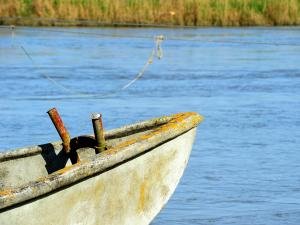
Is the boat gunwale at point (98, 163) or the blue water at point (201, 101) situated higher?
the boat gunwale at point (98, 163)

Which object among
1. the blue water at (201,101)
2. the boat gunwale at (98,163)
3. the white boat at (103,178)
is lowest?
the blue water at (201,101)

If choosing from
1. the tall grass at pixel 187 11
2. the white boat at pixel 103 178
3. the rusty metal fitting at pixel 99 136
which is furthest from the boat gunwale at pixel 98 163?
the tall grass at pixel 187 11

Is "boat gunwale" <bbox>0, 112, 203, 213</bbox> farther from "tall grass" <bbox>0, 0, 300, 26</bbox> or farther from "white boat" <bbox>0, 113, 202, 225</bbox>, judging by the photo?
"tall grass" <bbox>0, 0, 300, 26</bbox>

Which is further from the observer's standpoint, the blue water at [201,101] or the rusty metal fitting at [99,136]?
the blue water at [201,101]

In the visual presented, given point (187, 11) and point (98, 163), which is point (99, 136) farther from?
point (187, 11)

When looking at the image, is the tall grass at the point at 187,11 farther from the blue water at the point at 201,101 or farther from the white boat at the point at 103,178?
the white boat at the point at 103,178

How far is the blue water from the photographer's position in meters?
9.64

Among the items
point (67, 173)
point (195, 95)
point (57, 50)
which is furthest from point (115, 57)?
point (67, 173)

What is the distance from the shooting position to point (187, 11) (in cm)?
3303

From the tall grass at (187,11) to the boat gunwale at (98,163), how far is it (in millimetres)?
24926

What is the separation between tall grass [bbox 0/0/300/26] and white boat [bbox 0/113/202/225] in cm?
2446

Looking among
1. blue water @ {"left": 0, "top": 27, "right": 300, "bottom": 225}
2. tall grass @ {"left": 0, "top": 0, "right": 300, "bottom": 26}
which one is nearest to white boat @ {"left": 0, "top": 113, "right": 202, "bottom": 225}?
blue water @ {"left": 0, "top": 27, "right": 300, "bottom": 225}

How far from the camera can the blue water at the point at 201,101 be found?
31.6 ft

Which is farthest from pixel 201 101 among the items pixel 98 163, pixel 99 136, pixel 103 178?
pixel 98 163
